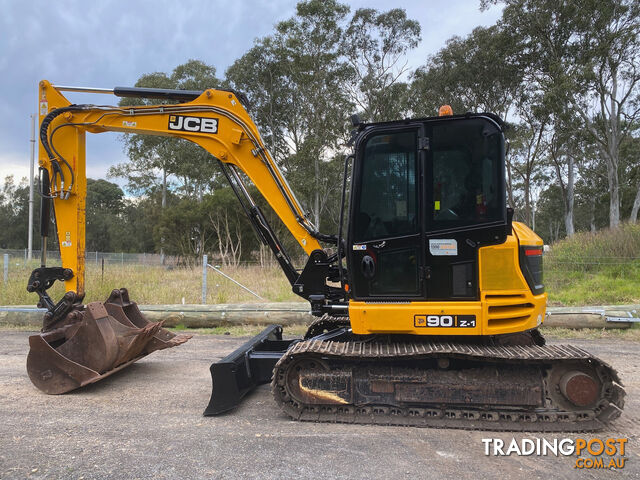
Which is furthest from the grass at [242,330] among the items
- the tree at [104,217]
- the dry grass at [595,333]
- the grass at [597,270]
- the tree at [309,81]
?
the tree at [104,217]

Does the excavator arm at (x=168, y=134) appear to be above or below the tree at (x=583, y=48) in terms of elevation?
below

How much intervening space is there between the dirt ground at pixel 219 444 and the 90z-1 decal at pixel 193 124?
3022mm

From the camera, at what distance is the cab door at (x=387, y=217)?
4191 mm

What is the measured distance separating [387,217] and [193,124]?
8.87 ft

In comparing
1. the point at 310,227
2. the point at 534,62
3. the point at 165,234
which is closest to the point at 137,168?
the point at 165,234

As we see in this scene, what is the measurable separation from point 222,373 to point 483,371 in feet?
7.82

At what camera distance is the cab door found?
4.19m

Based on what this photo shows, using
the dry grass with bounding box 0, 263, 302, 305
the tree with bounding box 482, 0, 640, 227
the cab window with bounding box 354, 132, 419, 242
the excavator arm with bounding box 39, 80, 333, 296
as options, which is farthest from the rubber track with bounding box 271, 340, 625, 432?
the tree with bounding box 482, 0, 640, 227

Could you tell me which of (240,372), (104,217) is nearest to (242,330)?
(240,372)

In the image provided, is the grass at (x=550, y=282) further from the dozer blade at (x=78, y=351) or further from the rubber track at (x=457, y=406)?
the rubber track at (x=457, y=406)

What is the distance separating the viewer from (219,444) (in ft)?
12.0

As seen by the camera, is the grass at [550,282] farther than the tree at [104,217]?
No

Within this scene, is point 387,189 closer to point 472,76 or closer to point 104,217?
point 472,76

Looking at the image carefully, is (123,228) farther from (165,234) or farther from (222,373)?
(222,373)
